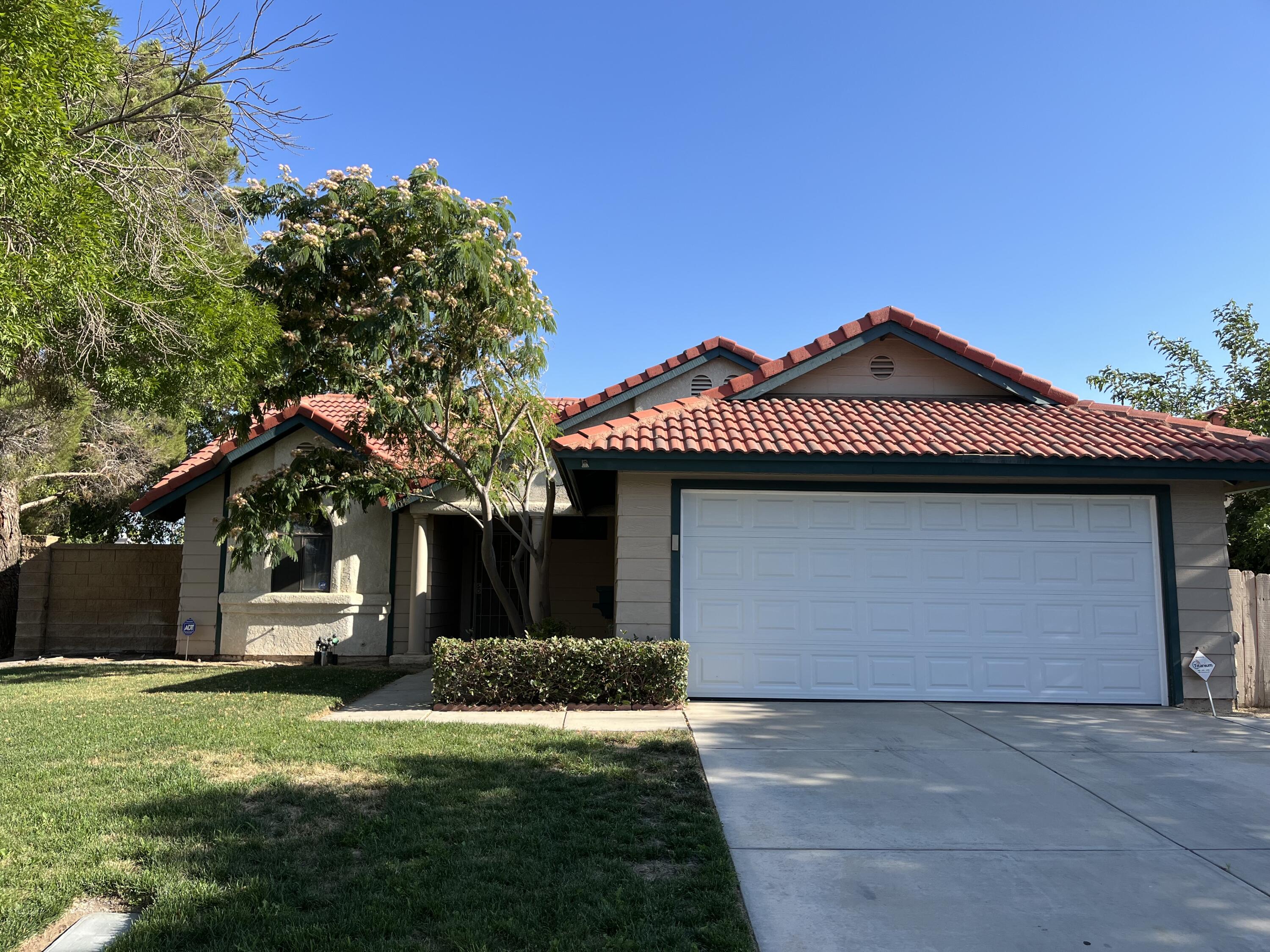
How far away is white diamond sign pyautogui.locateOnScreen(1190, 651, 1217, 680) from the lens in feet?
31.4

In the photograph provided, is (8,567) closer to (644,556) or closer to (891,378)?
(644,556)

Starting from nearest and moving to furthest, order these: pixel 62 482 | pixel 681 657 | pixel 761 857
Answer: pixel 761 857 → pixel 681 657 → pixel 62 482

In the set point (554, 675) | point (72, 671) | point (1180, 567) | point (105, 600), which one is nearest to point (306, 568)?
point (72, 671)

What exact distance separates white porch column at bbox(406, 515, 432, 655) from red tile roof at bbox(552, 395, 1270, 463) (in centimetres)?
516

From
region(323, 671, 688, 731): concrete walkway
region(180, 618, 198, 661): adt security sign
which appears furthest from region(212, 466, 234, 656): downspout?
region(323, 671, 688, 731): concrete walkway

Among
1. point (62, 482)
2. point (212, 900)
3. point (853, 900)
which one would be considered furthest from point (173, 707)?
point (62, 482)

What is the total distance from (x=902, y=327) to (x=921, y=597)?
12.7 feet

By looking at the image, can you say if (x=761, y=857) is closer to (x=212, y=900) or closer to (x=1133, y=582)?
(x=212, y=900)

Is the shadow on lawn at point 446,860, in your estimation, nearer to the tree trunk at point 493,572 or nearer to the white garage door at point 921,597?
the white garage door at point 921,597

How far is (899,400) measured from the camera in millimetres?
11711

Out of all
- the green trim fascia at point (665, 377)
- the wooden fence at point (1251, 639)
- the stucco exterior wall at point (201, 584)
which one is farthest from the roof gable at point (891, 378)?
the stucco exterior wall at point (201, 584)

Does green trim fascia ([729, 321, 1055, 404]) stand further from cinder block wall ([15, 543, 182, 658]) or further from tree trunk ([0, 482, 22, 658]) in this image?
tree trunk ([0, 482, 22, 658])

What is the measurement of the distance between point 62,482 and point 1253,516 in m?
24.4

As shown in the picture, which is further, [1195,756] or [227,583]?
[227,583]
